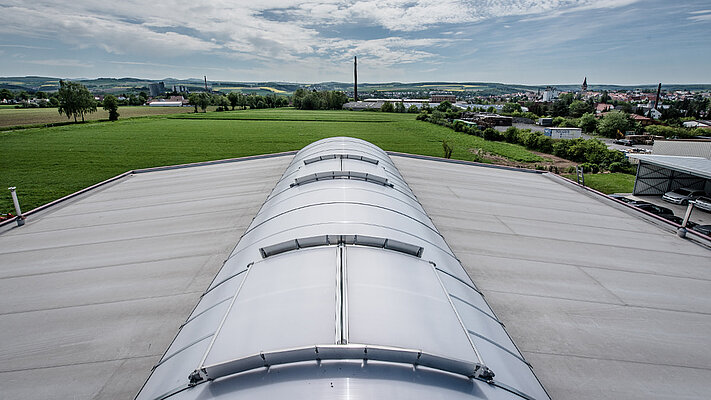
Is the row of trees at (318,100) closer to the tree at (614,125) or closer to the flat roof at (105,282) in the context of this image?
the tree at (614,125)

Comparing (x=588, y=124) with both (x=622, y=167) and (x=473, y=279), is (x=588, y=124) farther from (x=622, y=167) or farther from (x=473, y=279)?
(x=473, y=279)

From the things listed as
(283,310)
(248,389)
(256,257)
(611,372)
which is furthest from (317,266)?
(611,372)

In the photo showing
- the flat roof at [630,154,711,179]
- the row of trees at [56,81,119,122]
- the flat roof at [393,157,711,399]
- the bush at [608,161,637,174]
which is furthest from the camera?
the row of trees at [56,81,119,122]

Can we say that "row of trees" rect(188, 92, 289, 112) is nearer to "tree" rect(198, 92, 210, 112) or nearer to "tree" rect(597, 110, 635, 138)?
"tree" rect(198, 92, 210, 112)

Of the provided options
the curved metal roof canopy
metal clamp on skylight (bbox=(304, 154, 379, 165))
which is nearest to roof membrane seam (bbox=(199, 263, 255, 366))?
the curved metal roof canopy

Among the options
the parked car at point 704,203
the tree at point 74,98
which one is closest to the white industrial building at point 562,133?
the parked car at point 704,203

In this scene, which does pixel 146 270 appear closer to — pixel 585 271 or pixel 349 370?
pixel 349 370

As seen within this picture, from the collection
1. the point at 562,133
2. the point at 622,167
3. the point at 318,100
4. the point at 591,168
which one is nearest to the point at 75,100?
the point at 318,100

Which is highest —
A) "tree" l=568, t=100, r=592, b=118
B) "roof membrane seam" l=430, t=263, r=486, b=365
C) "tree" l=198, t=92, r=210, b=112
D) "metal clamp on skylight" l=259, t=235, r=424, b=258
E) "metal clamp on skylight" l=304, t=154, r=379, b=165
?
"tree" l=198, t=92, r=210, b=112

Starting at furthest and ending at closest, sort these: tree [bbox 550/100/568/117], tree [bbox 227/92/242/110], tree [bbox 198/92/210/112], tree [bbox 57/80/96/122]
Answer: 1. tree [bbox 227/92/242/110]
2. tree [bbox 550/100/568/117]
3. tree [bbox 198/92/210/112]
4. tree [bbox 57/80/96/122]
